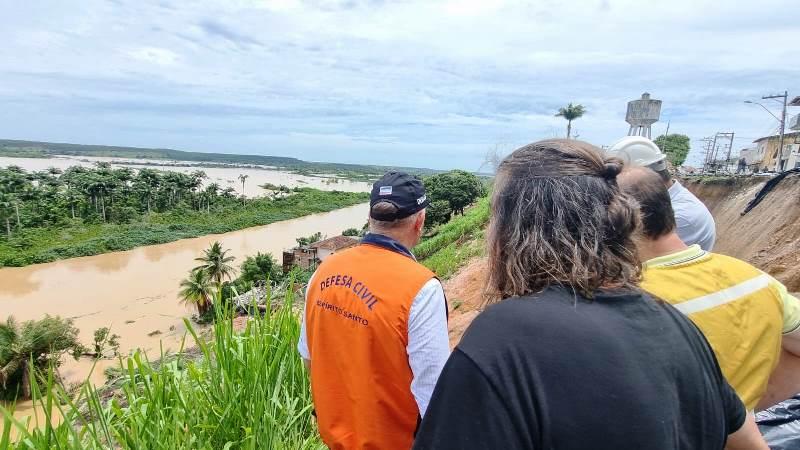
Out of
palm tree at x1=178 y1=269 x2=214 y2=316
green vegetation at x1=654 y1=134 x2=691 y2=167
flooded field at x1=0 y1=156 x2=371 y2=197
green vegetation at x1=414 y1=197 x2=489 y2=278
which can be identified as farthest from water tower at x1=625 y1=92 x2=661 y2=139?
flooded field at x1=0 y1=156 x2=371 y2=197

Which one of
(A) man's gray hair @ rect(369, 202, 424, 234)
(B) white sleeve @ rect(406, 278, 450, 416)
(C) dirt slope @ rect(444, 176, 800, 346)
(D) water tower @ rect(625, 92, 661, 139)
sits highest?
(D) water tower @ rect(625, 92, 661, 139)

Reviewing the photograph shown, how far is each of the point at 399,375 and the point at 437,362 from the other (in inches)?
5.9

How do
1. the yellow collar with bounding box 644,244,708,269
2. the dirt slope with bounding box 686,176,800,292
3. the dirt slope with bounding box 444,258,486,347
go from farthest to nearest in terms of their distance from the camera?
the dirt slope with bounding box 444,258,486,347, the dirt slope with bounding box 686,176,800,292, the yellow collar with bounding box 644,244,708,269

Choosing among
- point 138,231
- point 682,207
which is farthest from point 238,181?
point 682,207

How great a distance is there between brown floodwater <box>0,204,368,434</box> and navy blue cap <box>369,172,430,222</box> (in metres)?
16.9

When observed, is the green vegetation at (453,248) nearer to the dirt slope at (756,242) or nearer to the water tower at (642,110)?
the dirt slope at (756,242)

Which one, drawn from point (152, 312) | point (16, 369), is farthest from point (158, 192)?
point (16, 369)

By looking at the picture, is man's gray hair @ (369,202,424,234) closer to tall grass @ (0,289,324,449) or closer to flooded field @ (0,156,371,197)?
tall grass @ (0,289,324,449)

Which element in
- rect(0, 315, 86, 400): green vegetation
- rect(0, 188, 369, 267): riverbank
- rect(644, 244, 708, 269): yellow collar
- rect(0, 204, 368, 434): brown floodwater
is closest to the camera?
rect(644, 244, 708, 269): yellow collar

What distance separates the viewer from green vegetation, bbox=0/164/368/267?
3509cm

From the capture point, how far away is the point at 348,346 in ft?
5.13

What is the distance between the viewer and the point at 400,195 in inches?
69.4

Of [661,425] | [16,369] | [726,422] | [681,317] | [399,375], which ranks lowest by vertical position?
[16,369]

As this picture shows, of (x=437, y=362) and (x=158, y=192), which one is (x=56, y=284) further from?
(x=437, y=362)
